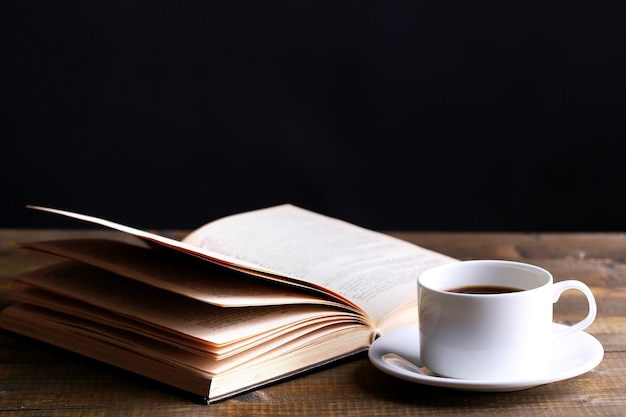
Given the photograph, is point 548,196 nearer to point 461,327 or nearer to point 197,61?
point 197,61

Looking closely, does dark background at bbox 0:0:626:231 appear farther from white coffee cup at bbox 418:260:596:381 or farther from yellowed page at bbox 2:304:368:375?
white coffee cup at bbox 418:260:596:381

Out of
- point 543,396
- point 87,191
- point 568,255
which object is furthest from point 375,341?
point 87,191

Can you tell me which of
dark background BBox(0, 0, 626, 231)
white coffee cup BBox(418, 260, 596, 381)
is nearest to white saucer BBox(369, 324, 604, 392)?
white coffee cup BBox(418, 260, 596, 381)

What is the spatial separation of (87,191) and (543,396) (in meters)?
1.83

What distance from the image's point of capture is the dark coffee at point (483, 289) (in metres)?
0.79

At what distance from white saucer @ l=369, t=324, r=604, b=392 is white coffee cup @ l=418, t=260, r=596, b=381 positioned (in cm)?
2

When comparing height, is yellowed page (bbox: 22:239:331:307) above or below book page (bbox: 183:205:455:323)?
above

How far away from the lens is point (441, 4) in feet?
7.41

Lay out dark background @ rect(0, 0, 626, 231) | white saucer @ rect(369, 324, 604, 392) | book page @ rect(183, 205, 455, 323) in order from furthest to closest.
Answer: dark background @ rect(0, 0, 626, 231) → book page @ rect(183, 205, 455, 323) → white saucer @ rect(369, 324, 604, 392)

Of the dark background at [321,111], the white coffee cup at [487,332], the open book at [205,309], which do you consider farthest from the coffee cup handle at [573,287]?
the dark background at [321,111]

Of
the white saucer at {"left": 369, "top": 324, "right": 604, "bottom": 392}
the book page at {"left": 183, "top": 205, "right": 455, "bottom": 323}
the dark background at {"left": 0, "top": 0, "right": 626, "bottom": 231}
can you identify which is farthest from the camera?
the dark background at {"left": 0, "top": 0, "right": 626, "bottom": 231}

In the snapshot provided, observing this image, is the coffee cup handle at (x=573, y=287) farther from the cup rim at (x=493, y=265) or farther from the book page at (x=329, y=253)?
the book page at (x=329, y=253)

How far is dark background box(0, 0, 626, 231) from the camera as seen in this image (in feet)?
7.42

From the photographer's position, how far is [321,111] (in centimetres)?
233
